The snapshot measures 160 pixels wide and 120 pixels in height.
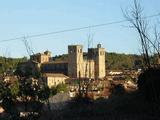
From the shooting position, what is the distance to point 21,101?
1612 cm

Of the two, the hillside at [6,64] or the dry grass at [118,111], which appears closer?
the dry grass at [118,111]

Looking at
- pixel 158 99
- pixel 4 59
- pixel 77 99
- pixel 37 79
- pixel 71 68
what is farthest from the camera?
pixel 71 68

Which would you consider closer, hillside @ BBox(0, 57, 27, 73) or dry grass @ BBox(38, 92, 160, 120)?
dry grass @ BBox(38, 92, 160, 120)

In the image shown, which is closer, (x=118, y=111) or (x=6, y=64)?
(x=118, y=111)

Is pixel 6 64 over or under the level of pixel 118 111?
over

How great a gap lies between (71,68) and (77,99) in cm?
11444

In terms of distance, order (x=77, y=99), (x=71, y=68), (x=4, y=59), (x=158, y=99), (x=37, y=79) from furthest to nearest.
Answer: (x=71, y=68) < (x=4, y=59) < (x=77, y=99) < (x=37, y=79) < (x=158, y=99)

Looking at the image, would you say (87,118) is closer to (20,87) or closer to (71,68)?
(20,87)

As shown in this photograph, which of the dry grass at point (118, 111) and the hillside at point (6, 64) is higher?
the hillside at point (6, 64)

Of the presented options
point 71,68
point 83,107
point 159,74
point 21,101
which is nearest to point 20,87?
point 21,101

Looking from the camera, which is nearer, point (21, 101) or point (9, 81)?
point (21, 101)

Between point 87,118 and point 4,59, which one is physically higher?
point 4,59

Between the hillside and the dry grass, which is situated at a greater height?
the hillside

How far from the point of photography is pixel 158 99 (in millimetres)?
14336
